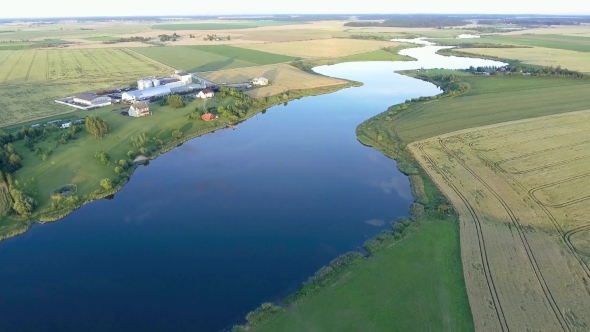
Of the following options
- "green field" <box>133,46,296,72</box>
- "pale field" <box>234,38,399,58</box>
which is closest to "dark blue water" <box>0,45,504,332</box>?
"green field" <box>133,46,296,72</box>


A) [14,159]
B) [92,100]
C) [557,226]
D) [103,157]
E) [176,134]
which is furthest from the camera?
[92,100]

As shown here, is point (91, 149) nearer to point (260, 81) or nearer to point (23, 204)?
point (23, 204)

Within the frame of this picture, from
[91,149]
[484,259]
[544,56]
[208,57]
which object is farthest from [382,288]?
[544,56]

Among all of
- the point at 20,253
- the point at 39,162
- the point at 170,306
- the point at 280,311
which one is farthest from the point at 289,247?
the point at 39,162

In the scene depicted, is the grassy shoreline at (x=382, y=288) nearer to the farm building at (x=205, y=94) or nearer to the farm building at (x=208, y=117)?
the farm building at (x=208, y=117)

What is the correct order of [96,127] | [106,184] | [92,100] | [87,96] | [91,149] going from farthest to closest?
[87,96] < [92,100] < [96,127] < [91,149] < [106,184]

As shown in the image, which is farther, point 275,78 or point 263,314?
point 275,78

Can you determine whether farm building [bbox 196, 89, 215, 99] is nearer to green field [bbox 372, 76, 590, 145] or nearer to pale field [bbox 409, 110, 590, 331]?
green field [bbox 372, 76, 590, 145]
